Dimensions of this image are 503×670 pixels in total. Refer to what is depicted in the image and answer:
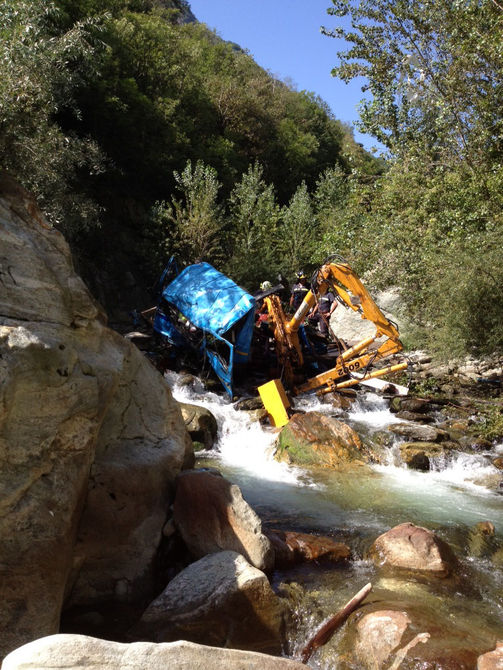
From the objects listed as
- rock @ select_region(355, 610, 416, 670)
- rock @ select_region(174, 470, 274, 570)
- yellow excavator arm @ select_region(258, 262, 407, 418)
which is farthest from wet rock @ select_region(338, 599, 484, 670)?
yellow excavator arm @ select_region(258, 262, 407, 418)

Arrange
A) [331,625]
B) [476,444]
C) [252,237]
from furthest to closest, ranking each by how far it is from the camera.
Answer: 1. [252,237]
2. [476,444]
3. [331,625]

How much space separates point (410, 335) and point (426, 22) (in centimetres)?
895

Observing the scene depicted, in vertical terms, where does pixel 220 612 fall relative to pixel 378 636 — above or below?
above

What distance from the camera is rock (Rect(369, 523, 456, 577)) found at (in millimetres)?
5250

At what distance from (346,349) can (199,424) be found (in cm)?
420

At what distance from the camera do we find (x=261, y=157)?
3184 cm

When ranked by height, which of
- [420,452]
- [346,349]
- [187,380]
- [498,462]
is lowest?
[498,462]

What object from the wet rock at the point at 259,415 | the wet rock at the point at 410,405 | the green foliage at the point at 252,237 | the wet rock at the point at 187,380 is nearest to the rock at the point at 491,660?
the wet rock at the point at 259,415

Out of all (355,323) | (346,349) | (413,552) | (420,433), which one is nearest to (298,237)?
(355,323)

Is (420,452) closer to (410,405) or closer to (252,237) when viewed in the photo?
(410,405)

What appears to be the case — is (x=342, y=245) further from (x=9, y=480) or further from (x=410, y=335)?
(x=9, y=480)

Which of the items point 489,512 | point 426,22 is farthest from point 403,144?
point 489,512

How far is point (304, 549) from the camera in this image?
555 centimetres

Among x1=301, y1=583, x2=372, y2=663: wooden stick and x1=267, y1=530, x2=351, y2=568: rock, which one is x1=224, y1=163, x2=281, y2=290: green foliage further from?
x1=301, y1=583, x2=372, y2=663: wooden stick
